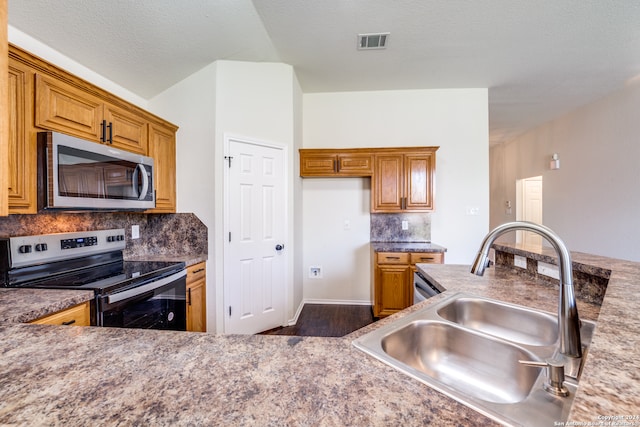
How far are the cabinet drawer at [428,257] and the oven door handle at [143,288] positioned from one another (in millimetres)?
2322

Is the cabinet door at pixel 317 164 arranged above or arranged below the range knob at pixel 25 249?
above

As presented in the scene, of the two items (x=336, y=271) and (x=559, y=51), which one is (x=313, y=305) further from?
(x=559, y=51)

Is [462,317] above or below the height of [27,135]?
below

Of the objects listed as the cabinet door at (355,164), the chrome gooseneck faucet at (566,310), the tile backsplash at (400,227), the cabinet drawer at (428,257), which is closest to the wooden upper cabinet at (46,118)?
the chrome gooseneck faucet at (566,310)

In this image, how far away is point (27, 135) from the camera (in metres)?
1.51

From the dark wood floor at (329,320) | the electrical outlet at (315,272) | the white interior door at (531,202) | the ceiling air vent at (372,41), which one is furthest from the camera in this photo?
the white interior door at (531,202)

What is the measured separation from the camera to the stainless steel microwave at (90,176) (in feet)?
5.11

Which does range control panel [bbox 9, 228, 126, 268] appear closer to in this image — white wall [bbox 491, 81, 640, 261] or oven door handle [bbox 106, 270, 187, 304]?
oven door handle [bbox 106, 270, 187, 304]

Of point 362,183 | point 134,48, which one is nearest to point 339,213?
point 362,183

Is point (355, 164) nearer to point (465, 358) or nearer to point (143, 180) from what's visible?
point (143, 180)

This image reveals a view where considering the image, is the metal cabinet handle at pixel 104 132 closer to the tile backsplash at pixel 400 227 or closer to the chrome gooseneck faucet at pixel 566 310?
the chrome gooseneck faucet at pixel 566 310

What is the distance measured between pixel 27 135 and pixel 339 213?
288 cm

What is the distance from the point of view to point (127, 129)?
2152 mm

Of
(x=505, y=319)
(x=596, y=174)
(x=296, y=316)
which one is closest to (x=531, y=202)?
(x=596, y=174)
